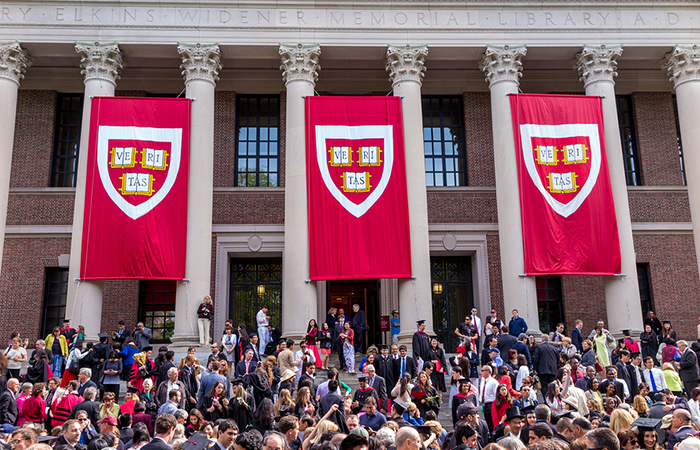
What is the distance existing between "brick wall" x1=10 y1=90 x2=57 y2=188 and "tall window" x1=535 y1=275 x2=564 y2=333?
1872 cm

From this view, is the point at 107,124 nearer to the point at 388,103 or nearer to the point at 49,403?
the point at 388,103

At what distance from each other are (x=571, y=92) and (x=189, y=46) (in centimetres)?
1472

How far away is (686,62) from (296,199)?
14.2 metres

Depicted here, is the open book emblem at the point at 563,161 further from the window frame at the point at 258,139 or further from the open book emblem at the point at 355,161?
the window frame at the point at 258,139

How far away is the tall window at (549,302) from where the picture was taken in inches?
968

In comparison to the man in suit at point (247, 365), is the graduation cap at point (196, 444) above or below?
below

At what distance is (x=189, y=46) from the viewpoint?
22.0 meters

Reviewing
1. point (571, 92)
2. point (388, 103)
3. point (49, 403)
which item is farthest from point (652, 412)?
point (571, 92)

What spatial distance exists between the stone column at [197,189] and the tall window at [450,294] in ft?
27.8

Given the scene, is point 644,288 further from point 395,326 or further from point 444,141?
point 395,326

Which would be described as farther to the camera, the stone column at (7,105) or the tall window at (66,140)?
the tall window at (66,140)

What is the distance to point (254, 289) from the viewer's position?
2453cm

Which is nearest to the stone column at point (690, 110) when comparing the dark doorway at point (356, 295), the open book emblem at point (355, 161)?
the open book emblem at point (355, 161)

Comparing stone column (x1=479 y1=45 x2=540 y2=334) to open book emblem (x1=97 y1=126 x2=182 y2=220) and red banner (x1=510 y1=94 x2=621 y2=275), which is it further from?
open book emblem (x1=97 y1=126 x2=182 y2=220)
